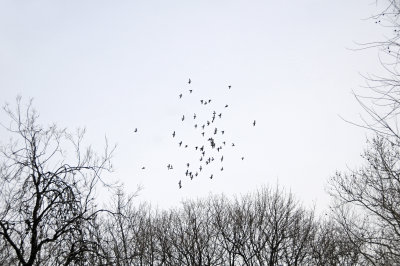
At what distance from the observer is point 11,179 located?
7.34 meters

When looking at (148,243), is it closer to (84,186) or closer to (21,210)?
(84,186)

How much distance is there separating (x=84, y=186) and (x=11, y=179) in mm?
2663

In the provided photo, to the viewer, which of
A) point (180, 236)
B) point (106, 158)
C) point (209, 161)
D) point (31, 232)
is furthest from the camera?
point (180, 236)

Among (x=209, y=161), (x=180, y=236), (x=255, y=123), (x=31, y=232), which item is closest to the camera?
(x=31, y=232)

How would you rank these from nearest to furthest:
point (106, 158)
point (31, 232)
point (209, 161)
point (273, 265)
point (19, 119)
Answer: point (31, 232) → point (19, 119) → point (106, 158) → point (209, 161) → point (273, 265)

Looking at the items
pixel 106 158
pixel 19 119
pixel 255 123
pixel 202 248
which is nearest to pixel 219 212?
pixel 202 248

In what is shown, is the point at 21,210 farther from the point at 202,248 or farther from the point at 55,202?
the point at 202,248

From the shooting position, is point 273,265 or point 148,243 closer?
point 273,265

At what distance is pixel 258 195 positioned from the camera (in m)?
24.1

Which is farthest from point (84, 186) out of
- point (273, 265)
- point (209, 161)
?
point (273, 265)

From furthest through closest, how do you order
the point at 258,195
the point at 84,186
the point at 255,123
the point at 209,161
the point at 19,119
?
the point at 258,195, the point at 209,161, the point at 255,123, the point at 84,186, the point at 19,119

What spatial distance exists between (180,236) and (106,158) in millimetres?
16990

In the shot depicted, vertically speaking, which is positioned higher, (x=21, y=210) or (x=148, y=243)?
(x=148, y=243)

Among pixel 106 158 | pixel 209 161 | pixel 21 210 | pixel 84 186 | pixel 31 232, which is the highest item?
pixel 209 161
